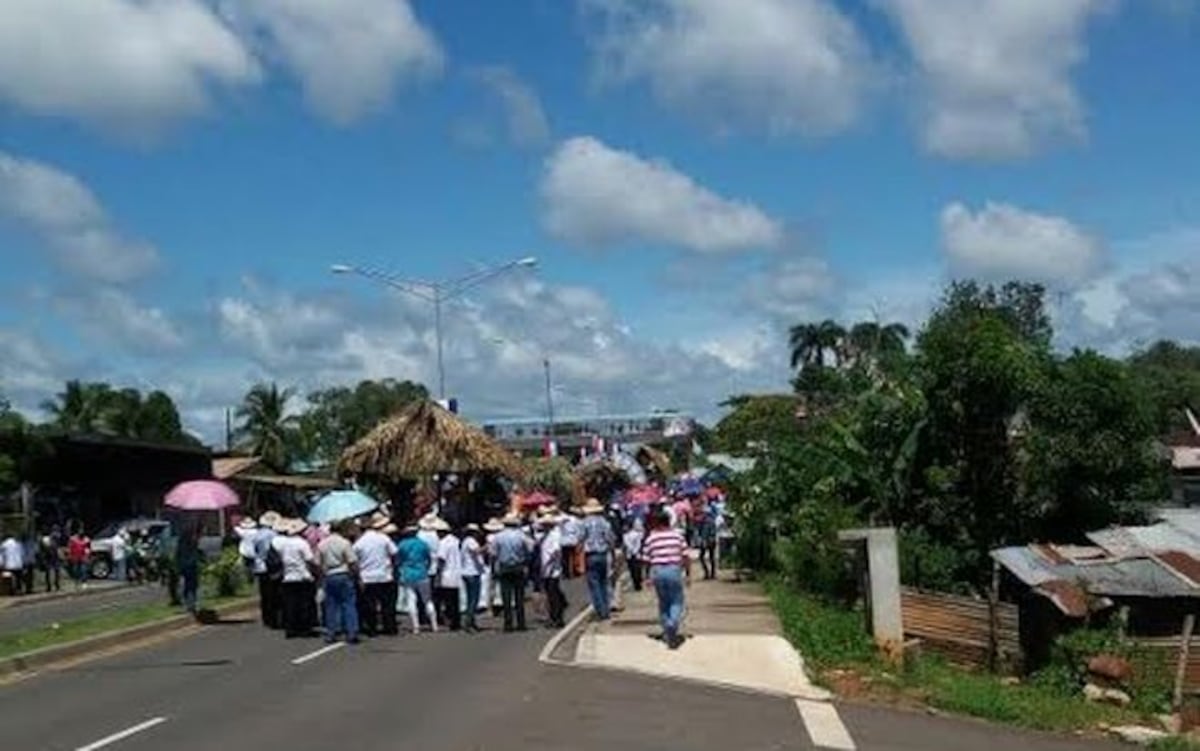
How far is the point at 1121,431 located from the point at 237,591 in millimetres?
16370

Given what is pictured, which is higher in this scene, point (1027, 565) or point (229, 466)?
point (229, 466)

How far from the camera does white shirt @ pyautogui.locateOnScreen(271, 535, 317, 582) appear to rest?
22719 millimetres

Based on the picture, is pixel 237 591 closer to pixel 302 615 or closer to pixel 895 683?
pixel 302 615

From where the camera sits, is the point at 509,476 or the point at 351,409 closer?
the point at 509,476

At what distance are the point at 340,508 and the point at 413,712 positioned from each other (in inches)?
472

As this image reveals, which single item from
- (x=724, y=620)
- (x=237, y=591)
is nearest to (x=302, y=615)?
(x=724, y=620)

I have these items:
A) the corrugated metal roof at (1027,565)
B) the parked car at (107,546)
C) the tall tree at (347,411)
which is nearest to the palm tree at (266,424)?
the tall tree at (347,411)

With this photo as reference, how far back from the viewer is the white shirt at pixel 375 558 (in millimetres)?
22719

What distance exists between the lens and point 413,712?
48.9 ft

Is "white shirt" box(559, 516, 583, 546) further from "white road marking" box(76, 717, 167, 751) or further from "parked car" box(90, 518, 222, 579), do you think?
"parked car" box(90, 518, 222, 579)

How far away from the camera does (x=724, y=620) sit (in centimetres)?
2391

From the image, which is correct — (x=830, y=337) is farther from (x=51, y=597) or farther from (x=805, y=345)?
(x=51, y=597)

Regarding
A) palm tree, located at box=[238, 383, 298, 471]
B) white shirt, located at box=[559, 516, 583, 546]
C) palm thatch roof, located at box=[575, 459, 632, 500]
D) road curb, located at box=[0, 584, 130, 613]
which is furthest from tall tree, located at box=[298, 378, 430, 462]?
white shirt, located at box=[559, 516, 583, 546]

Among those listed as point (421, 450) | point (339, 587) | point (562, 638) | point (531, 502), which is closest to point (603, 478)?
point (531, 502)
